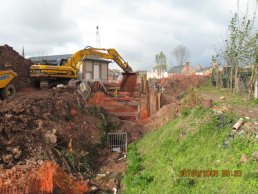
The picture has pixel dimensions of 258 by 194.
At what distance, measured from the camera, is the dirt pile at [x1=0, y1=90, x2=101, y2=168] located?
8.82 meters

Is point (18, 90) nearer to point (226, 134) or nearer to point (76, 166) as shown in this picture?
point (76, 166)

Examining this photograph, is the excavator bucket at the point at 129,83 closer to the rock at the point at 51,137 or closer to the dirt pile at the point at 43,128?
the dirt pile at the point at 43,128

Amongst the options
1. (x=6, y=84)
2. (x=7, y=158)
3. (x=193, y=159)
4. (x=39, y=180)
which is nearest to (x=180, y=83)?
(x=6, y=84)

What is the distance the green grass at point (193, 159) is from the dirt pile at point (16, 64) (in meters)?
7.92

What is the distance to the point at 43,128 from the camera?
10086 millimetres

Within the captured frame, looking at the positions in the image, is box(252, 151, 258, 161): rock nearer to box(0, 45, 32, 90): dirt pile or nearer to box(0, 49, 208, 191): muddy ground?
box(0, 49, 208, 191): muddy ground

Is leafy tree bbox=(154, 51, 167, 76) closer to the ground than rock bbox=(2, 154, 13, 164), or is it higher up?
higher up

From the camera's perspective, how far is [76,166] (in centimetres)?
956

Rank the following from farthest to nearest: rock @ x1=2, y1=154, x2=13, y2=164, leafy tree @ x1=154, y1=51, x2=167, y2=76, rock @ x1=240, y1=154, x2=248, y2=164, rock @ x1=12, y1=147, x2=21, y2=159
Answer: leafy tree @ x1=154, y1=51, x2=167, y2=76, rock @ x1=12, y1=147, x2=21, y2=159, rock @ x1=2, y1=154, x2=13, y2=164, rock @ x1=240, y1=154, x2=248, y2=164

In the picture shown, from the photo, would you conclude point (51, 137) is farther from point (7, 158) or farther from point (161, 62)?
point (161, 62)

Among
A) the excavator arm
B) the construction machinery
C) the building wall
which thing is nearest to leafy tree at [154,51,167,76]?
the building wall
